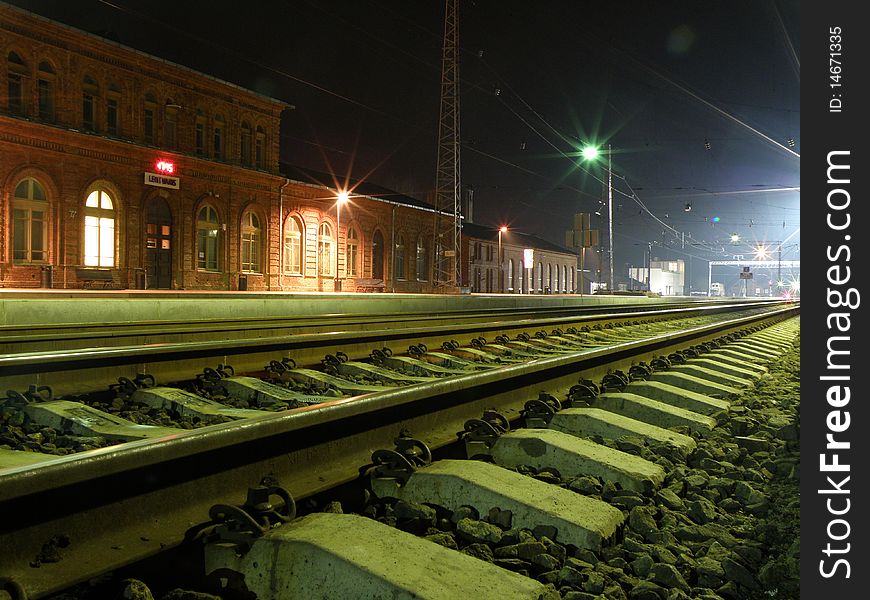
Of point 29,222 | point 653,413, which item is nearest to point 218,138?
point 29,222

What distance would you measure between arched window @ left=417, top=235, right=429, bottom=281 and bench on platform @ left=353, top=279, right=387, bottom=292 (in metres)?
5.13

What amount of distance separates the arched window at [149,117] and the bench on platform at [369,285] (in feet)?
48.7

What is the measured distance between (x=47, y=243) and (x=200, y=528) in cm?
2850

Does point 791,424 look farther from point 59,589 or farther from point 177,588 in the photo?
point 59,589

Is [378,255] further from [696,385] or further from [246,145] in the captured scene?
[696,385]

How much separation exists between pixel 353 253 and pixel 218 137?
11.2 metres

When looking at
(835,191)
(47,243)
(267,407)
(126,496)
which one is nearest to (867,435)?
(835,191)

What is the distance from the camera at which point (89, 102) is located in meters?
29.1

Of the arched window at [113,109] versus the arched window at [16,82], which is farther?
the arched window at [113,109]

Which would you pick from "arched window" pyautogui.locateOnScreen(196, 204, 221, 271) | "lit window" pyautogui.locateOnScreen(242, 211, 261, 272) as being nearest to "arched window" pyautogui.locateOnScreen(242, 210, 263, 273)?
"lit window" pyautogui.locateOnScreen(242, 211, 261, 272)

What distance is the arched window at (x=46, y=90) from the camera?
27.3 m

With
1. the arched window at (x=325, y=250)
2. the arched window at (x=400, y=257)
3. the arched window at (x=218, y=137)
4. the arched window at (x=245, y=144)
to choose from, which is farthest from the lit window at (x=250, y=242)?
the arched window at (x=400, y=257)

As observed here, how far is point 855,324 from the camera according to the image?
10.3ft

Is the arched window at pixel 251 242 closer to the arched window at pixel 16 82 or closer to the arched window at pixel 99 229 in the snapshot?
the arched window at pixel 99 229
